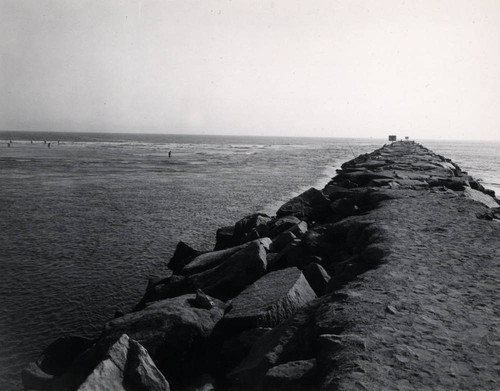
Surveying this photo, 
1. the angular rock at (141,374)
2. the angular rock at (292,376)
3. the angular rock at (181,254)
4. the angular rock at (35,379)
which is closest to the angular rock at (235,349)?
the angular rock at (141,374)

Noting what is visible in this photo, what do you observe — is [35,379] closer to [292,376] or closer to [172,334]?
[172,334]

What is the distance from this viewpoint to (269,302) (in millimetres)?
4383

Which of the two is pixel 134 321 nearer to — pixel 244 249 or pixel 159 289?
pixel 159 289

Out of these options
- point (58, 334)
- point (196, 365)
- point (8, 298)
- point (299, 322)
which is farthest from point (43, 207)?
point (299, 322)

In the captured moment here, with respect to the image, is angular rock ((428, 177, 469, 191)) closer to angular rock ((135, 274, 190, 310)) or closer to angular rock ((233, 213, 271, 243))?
angular rock ((233, 213, 271, 243))

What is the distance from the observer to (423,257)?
490cm

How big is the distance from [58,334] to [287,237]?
403 cm

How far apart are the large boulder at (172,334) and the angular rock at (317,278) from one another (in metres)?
1.43

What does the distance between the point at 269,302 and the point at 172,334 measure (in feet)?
3.63

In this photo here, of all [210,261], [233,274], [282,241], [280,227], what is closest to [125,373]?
[233,274]

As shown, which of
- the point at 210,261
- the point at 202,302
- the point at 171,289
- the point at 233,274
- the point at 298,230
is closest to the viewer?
the point at 202,302

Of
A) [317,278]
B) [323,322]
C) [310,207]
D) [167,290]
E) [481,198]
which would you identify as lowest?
[167,290]

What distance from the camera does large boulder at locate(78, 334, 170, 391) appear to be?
10.3ft

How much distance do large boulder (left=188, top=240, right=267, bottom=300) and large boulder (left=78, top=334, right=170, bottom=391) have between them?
2218mm
